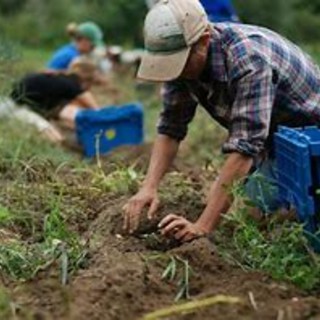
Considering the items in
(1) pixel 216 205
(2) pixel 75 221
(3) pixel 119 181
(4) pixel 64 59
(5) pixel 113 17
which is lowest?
(5) pixel 113 17

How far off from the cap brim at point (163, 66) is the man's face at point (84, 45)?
8477 millimetres

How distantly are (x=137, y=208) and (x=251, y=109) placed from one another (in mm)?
833

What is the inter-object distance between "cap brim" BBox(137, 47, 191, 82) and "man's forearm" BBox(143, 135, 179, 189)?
0.68m

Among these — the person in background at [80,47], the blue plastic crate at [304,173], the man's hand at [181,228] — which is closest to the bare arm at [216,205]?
the man's hand at [181,228]

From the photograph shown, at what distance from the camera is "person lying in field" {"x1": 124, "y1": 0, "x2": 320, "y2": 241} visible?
501 centimetres

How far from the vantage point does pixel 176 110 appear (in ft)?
18.9

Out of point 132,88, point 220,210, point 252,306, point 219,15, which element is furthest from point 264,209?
point 132,88

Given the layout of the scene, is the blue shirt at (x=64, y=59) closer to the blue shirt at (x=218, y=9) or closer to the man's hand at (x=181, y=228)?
the blue shirt at (x=218, y=9)

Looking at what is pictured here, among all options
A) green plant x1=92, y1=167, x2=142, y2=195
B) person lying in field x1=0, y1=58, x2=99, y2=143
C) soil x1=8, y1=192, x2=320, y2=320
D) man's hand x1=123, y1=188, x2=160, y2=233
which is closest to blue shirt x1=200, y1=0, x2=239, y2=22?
person lying in field x1=0, y1=58, x2=99, y2=143

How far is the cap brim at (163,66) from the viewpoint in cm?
503

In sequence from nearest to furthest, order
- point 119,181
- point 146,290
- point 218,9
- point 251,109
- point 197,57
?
point 146,290
point 251,109
point 197,57
point 119,181
point 218,9

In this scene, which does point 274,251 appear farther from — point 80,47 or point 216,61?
point 80,47

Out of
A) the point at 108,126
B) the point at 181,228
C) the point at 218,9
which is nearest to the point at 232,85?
the point at 181,228

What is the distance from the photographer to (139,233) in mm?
5480
